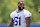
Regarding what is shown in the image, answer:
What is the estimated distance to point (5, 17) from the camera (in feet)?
19.6

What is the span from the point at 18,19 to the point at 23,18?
10 centimetres

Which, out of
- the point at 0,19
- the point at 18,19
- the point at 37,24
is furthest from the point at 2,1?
the point at 18,19

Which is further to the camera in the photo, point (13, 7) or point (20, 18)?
point (13, 7)

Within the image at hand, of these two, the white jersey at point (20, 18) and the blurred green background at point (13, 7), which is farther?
the blurred green background at point (13, 7)

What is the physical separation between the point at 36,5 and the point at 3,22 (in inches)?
63.7

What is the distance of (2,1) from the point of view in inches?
237

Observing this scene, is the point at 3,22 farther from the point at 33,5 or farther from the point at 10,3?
the point at 33,5

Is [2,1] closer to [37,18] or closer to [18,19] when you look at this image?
[37,18]

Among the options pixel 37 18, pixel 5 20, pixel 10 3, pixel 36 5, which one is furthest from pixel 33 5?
pixel 5 20

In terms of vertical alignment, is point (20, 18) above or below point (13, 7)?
below

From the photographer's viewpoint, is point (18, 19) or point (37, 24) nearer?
point (18, 19)

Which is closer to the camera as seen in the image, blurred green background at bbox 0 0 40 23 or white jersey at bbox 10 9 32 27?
white jersey at bbox 10 9 32 27

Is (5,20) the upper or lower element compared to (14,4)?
lower

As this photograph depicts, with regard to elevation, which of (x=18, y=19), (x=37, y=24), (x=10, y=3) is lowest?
(x=37, y=24)
